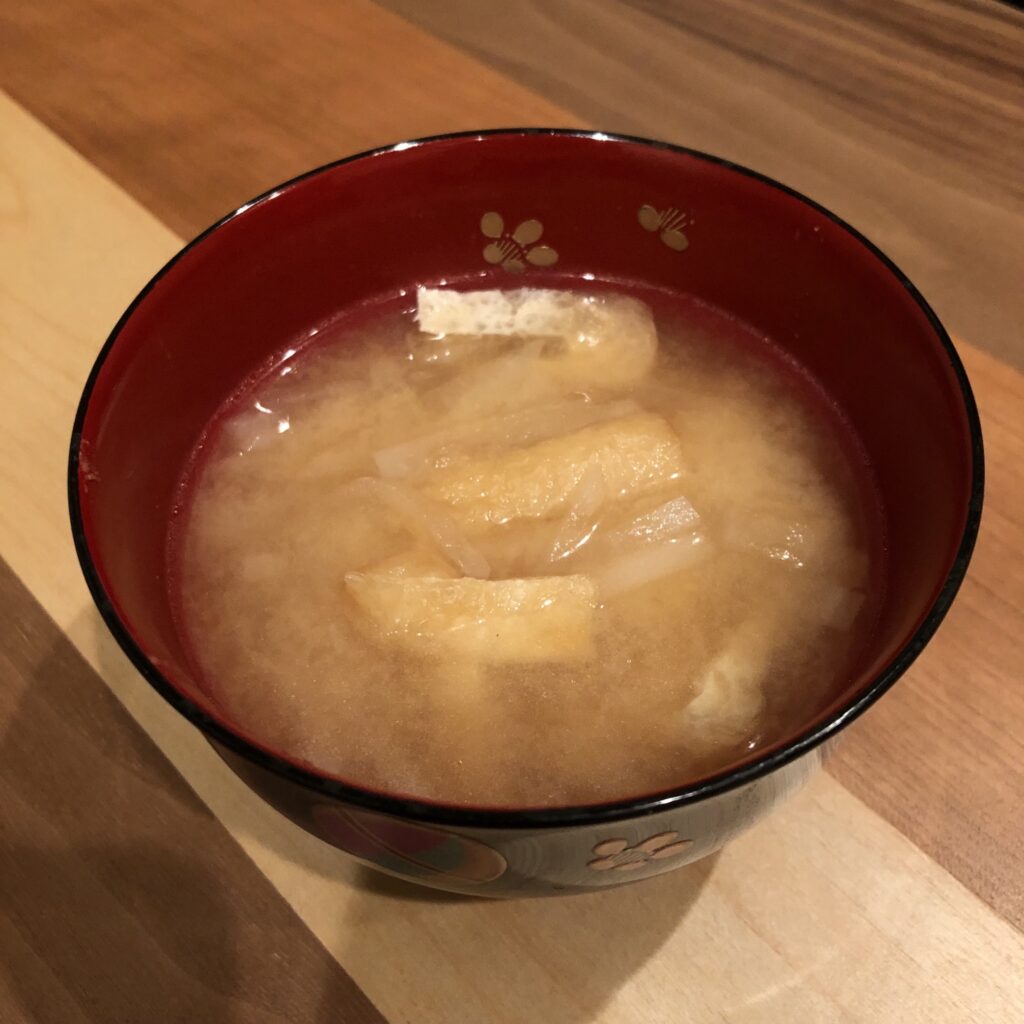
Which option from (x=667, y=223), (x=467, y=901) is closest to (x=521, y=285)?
(x=667, y=223)

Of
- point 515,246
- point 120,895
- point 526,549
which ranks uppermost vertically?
point 515,246

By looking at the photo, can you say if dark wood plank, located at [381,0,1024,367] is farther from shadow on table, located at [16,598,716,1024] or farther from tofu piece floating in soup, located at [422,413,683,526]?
shadow on table, located at [16,598,716,1024]

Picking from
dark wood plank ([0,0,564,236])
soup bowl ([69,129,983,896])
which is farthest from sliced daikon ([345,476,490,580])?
dark wood plank ([0,0,564,236])

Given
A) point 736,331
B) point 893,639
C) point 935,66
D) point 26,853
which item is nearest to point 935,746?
point 893,639

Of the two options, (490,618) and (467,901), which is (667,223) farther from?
(467,901)

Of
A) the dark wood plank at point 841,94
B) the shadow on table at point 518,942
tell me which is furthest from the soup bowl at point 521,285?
the dark wood plank at point 841,94

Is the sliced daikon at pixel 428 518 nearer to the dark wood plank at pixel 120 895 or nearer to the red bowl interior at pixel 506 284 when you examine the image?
the red bowl interior at pixel 506 284
